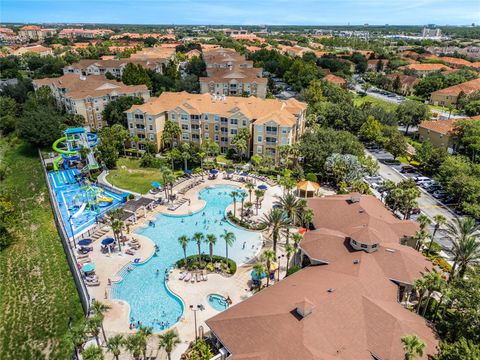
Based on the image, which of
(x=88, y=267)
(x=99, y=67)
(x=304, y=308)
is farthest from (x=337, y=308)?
(x=99, y=67)

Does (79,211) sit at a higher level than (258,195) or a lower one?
lower

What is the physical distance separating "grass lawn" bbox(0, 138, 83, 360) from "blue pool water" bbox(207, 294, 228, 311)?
14597 millimetres

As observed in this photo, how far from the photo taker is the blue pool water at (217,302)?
37.8 m

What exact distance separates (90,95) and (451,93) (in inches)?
4802

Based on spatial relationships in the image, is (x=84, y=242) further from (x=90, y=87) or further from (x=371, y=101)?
(x=371, y=101)

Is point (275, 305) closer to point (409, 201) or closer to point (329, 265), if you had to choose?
point (329, 265)

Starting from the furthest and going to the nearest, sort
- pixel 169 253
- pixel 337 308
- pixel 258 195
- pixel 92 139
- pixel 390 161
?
pixel 92 139 → pixel 390 161 → pixel 258 195 → pixel 169 253 → pixel 337 308

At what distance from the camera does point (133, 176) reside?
70375 mm

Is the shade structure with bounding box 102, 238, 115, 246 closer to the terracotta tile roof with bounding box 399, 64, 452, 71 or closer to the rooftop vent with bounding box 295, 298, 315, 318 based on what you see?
the rooftop vent with bounding box 295, 298, 315, 318

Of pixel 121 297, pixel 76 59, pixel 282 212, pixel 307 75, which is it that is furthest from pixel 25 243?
pixel 76 59

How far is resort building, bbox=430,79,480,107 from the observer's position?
409ft

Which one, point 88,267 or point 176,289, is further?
point 88,267

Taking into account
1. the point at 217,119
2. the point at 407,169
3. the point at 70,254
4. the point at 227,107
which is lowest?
the point at 70,254

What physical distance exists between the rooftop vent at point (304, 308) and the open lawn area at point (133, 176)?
41.4 metres
